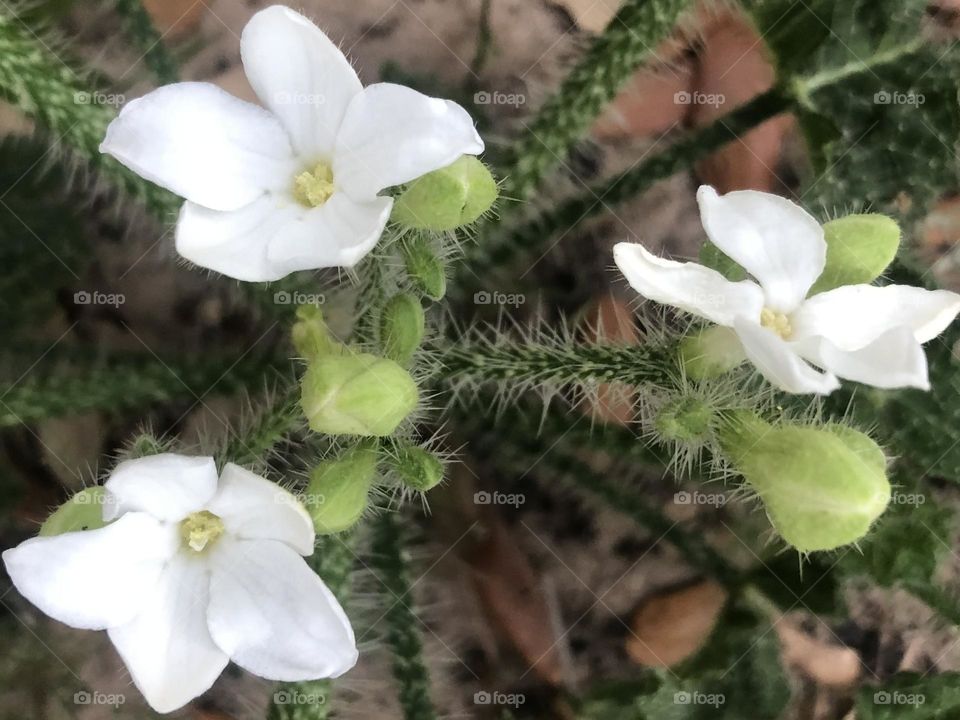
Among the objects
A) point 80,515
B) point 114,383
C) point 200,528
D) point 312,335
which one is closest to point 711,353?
point 312,335

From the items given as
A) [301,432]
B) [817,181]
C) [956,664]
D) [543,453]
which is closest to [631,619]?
[543,453]

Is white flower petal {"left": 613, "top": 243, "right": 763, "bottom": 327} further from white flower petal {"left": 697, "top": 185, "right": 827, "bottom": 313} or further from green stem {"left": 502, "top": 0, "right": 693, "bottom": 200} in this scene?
green stem {"left": 502, "top": 0, "right": 693, "bottom": 200}

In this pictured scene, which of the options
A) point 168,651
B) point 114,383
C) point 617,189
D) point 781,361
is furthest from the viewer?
point 617,189

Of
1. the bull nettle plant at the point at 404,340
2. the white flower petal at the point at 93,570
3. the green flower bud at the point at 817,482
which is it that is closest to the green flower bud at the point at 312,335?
the bull nettle plant at the point at 404,340

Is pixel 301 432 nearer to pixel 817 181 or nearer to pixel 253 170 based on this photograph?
pixel 253 170

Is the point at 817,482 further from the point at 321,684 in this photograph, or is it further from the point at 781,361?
the point at 321,684

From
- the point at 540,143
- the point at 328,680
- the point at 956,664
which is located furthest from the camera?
the point at 956,664
